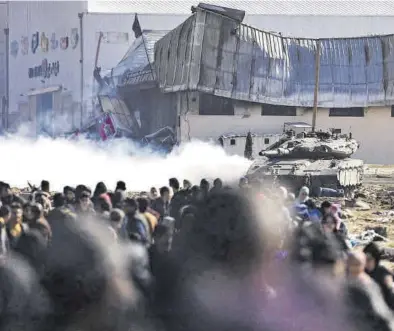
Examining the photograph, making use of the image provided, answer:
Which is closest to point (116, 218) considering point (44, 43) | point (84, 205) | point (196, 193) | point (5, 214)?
point (5, 214)

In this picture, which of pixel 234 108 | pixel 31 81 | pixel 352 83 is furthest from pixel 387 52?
pixel 31 81

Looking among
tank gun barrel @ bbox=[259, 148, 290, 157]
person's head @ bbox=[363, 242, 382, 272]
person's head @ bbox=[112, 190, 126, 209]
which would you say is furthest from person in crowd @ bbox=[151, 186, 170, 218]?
tank gun barrel @ bbox=[259, 148, 290, 157]

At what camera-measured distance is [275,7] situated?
58.9m

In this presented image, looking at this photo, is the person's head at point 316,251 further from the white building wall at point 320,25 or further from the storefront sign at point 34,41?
the storefront sign at point 34,41

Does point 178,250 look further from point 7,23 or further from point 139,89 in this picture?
point 7,23

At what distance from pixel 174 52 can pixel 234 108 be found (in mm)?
3505

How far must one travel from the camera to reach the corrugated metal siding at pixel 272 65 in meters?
42.7

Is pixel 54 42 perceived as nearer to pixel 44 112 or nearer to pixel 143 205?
pixel 44 112

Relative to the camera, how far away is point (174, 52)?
4431 cm

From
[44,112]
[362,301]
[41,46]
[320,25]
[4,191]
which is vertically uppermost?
[320,25]

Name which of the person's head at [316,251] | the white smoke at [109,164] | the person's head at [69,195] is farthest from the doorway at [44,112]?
the person's head at [316,251]

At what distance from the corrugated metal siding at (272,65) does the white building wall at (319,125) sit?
2.73 feet

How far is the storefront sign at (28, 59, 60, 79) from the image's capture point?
189ft

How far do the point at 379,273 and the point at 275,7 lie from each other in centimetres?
5104
